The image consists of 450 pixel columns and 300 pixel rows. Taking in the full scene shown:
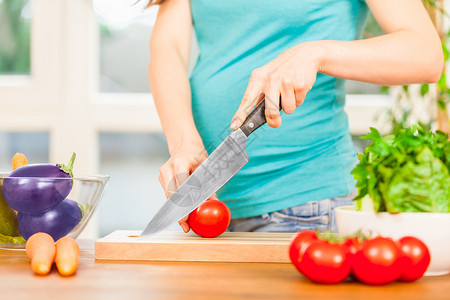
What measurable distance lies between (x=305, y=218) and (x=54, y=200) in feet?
2.05

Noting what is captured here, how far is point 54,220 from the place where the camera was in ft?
3.33

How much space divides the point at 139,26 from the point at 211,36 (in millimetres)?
1505

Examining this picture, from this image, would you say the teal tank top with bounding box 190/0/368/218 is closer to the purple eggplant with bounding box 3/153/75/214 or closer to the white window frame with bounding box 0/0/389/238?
the purple eggplant with bounding box 3/153/75/214

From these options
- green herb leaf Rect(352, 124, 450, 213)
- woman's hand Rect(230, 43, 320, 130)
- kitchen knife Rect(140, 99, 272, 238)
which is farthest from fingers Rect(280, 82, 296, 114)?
green herb leaf Rect(352, 124, 450, 213)

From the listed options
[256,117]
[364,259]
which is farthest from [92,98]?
[364,259]

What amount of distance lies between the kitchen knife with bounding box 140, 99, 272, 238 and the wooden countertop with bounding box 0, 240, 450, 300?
143mm

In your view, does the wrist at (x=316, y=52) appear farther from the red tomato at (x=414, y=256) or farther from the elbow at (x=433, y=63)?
the red tomato at (x=414, y=256)

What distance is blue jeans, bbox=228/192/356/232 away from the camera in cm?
128

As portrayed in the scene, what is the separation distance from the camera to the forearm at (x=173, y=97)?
1.25 meters

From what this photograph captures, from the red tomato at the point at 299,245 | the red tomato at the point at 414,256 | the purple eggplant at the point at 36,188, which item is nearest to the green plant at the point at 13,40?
the purple eggplant at the point at 36,188

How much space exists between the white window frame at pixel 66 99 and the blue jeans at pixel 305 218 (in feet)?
4.81

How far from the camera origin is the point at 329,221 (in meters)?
1.29

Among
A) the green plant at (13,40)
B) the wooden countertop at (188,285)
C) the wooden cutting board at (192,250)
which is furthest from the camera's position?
the green plant at (13,40)

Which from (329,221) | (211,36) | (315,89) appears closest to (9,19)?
(211,36)
